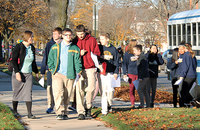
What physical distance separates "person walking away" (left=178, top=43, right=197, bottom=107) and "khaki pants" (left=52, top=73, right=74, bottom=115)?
358 centimetres

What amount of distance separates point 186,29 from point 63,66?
37.2 ft

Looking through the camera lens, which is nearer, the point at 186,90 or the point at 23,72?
the point at 23,72

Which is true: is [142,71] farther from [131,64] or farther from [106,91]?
[106,91]

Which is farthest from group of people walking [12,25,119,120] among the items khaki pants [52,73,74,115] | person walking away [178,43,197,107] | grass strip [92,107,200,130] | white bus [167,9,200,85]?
white bus [167,9,200,85]

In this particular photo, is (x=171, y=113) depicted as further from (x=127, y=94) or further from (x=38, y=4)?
(x=38, y=4)

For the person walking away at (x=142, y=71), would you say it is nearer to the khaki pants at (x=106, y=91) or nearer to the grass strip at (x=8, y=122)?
the khaki pants at (x=106, y=91)

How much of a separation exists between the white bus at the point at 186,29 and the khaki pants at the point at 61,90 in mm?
8424


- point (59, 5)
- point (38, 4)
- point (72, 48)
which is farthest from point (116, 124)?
point (38, 4)

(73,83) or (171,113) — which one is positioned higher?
(73,83)

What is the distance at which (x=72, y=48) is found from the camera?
7.16 meters

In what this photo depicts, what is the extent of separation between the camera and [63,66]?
7.21 m

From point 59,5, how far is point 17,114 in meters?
7.68

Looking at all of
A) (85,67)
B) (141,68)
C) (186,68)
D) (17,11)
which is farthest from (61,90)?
(17,11)

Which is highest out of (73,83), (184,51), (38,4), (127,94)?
(38,4)
